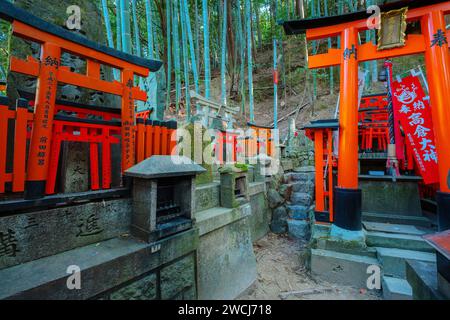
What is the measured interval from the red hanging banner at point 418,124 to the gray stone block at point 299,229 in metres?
3.04

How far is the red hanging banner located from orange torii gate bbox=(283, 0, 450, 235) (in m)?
0.67

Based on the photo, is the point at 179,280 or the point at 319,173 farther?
the point at 319,173

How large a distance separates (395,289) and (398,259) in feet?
1.94

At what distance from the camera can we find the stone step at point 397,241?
152 inches

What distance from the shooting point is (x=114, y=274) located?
2.03m

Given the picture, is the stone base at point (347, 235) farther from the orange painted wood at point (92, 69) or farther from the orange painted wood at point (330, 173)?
the orange painted wood at point (92, 69)

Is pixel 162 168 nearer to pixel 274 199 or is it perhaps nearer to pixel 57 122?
pixel 57 122

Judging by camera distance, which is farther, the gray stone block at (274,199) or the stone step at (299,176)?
the stone step at (299,176)

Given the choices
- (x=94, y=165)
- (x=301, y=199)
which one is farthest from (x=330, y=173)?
(x=94, y=165)

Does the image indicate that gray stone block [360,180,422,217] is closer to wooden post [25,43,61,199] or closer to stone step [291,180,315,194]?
stone step [291,180,315,194]

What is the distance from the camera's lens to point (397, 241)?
3996 millimetres

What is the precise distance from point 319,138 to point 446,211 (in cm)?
262

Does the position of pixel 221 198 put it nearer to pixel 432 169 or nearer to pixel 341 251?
pixel 341 251

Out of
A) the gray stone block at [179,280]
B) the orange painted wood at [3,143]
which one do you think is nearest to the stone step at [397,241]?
the gray stone block at [179,280]
